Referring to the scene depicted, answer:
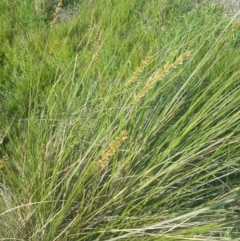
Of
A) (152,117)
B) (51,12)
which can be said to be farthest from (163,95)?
(51,12)

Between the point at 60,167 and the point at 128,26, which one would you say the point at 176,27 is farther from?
the point at 60,167

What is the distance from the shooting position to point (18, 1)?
303 centimetres

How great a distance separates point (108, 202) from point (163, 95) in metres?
0.53

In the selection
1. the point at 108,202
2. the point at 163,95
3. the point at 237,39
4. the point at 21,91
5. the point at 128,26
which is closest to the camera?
the point at 108,202

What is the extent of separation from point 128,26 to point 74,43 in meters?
0.37

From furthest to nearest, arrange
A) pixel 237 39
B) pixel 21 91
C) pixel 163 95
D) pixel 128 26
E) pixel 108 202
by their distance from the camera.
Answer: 1. pixel 128 26
2. pixel 237 39
3. pixel 21 91
4. pixel 163 95
5. pixel 108 202

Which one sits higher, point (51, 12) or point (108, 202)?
point (51, 12)

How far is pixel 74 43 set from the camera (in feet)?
9.05

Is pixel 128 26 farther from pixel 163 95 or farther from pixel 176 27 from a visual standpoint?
pixel 163 95

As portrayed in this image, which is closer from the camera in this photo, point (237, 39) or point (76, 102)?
point (76, 102)

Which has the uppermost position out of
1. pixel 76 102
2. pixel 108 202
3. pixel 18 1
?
pixel 18 1

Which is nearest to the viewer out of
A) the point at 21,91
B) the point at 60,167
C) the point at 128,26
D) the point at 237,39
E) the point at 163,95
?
the point at 60,167

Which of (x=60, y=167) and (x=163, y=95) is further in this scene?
(x=163, y=95)

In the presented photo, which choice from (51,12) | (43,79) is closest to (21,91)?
(43,79)
